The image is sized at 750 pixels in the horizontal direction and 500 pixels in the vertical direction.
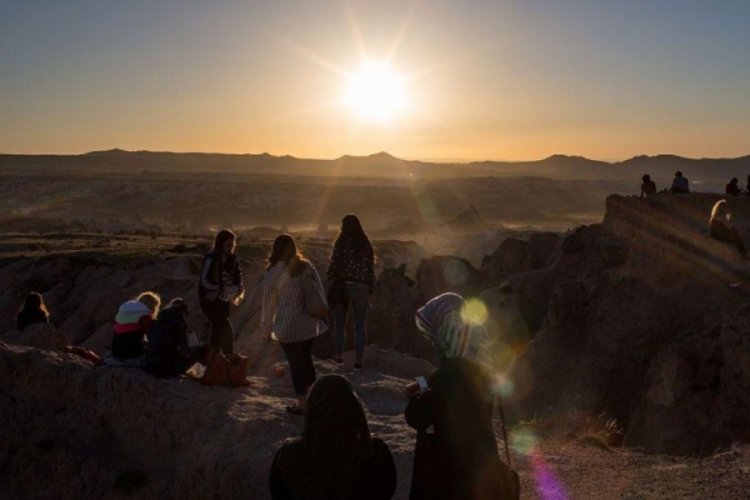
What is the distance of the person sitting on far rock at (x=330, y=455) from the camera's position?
13.1ft

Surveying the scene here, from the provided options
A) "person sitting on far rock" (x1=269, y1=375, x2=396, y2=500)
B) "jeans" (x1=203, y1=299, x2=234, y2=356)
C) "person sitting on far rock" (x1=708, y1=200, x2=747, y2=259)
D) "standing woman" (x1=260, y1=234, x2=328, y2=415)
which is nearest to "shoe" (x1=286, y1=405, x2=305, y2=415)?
"standing woman" (x1=260, y1=234, x2=328, y2=415)

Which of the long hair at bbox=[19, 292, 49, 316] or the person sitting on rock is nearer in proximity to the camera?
the person sitting on rock

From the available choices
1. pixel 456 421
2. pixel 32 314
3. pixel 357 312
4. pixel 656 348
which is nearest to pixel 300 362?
pixel 357 312

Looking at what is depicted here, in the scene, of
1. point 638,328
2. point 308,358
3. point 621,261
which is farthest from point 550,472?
point 621,261

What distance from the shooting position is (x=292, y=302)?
7656 mm

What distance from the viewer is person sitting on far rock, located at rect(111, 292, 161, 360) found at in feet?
27.6

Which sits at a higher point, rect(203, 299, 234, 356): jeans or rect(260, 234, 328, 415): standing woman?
rect(260, 234, 328, 415): standing woman

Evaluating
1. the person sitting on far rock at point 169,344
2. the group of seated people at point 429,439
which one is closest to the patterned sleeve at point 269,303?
the person sitting on far rock at point 169,344

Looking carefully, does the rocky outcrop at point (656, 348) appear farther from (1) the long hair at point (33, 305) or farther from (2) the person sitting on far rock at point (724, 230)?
(1) the long hair at point (33, 305)

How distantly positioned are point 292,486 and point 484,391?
4.22 ft

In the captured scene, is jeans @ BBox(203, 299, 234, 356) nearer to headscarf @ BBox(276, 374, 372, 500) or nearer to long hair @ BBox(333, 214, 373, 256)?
long hair @ BBox(333, 214, 373, 256)

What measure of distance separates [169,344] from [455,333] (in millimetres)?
5224

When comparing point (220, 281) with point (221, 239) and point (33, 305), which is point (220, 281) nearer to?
point (221, 239)

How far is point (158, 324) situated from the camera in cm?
831
